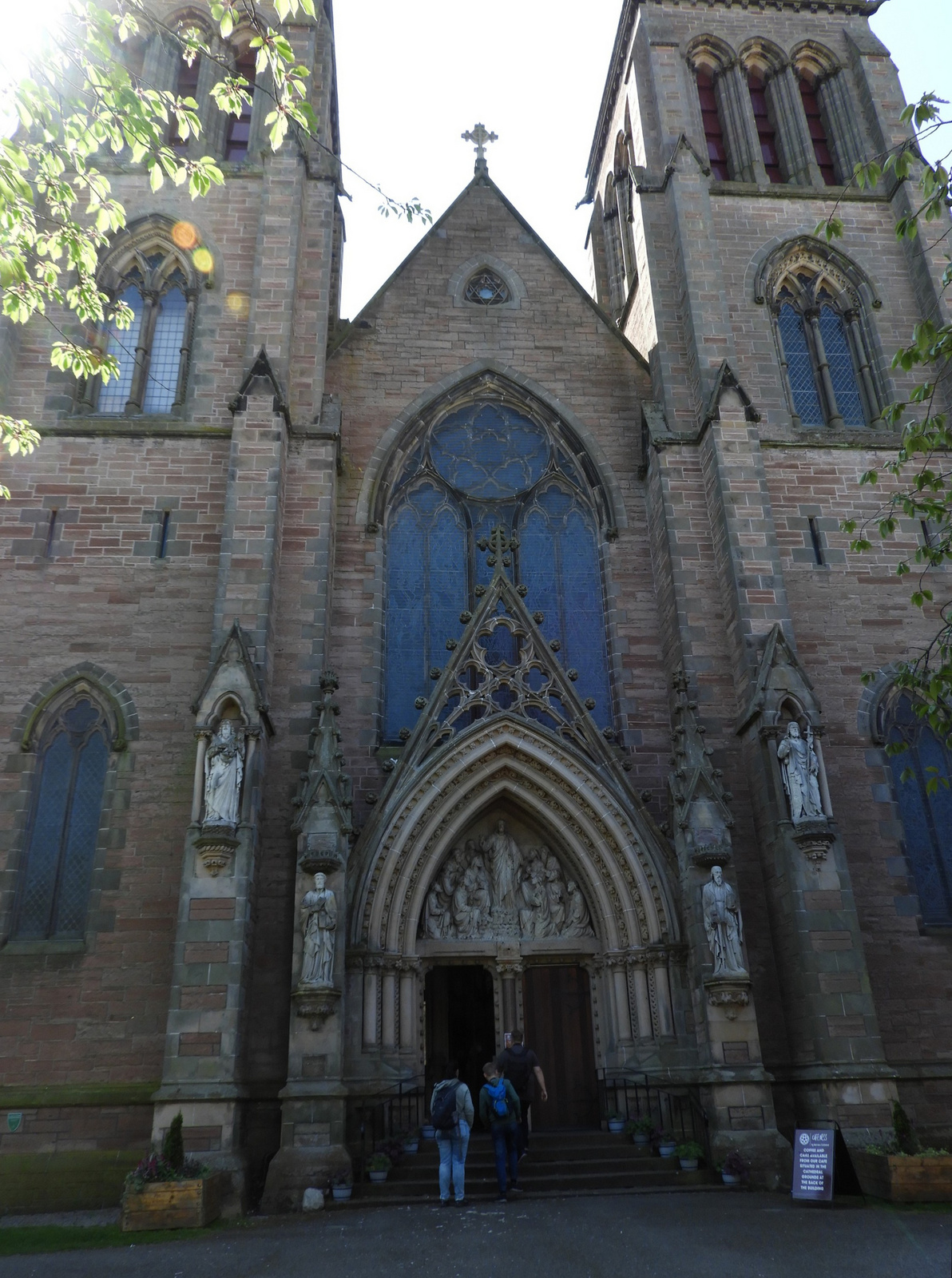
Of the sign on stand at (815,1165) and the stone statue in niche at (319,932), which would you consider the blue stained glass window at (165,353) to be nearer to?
the stone statue in niche at (319,932)

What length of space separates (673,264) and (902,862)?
36.5 ft

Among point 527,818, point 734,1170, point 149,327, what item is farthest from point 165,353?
point 734,1170

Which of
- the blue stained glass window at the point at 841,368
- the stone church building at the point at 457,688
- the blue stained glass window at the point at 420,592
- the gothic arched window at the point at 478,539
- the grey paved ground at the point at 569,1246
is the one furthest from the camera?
the blue stained glass window at the point at 841,368

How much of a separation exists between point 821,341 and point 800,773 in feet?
30.6

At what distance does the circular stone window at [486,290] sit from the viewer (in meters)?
18.8

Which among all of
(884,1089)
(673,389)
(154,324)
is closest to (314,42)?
(154,324)

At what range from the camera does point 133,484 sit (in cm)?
1534

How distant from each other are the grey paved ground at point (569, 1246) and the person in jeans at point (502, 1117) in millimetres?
389

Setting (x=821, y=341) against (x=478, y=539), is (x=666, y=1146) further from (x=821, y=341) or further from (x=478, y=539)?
(x=821, y=341)

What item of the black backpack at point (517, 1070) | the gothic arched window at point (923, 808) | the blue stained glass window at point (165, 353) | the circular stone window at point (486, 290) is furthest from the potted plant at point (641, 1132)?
the circular stone window at point (486, 290)

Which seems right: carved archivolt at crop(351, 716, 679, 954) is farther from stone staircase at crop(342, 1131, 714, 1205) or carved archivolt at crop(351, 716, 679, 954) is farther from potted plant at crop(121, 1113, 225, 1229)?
potted plant at crop(121, 1113, 225, 1229)

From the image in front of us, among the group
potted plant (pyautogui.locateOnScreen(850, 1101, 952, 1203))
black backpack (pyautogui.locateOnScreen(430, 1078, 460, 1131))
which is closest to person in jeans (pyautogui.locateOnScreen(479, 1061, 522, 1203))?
black backpack (pyautogui.locateOnScreen(430, 1078, 460, 1131))

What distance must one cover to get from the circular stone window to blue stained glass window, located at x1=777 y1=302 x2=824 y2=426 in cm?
515

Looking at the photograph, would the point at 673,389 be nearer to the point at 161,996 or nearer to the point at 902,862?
the point at 902,862
